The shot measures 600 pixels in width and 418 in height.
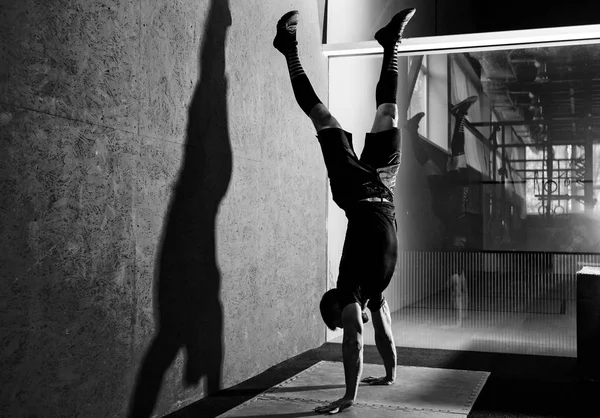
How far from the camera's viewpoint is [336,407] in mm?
3225

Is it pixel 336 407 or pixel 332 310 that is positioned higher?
pixel 332 310

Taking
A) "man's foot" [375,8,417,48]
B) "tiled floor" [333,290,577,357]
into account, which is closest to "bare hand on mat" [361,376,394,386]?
"tiled floor" [333,290,577,357]

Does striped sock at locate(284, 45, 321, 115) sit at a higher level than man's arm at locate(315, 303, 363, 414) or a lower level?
higher

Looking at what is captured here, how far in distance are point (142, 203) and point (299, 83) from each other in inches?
55.2

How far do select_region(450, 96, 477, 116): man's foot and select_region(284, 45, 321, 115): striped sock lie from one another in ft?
5.47

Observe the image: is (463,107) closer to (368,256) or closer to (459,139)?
(459,139)

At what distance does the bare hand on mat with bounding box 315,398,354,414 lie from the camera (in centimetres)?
321

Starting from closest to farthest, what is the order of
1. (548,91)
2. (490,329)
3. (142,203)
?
(142,203)
(548,91)
(490,329)

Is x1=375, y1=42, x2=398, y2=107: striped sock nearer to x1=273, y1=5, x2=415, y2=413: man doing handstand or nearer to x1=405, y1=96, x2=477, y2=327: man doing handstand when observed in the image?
x1=273, y1=5, x2=415, y2=413: man doing handstand

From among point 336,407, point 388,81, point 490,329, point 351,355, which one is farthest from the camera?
point 490,329

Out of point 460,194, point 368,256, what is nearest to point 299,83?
point 368,256

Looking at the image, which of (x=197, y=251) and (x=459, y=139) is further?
(x=459, y=139)

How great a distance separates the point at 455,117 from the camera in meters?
5.15

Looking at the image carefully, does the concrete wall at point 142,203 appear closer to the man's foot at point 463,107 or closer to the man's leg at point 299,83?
the man's leg at point 299,83
